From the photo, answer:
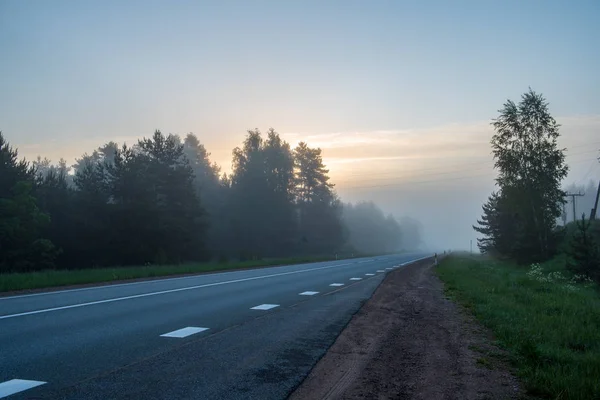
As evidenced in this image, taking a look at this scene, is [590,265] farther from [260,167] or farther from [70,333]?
[260,167]

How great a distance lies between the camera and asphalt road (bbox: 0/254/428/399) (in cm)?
529

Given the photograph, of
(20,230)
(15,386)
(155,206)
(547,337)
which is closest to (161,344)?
(15,386)

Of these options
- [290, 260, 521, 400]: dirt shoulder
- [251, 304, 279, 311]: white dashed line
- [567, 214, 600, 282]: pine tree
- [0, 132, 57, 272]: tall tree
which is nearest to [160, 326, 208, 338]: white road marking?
[290, 260, 521, 400]: dirt shoulder

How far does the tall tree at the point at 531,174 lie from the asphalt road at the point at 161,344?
109 ft

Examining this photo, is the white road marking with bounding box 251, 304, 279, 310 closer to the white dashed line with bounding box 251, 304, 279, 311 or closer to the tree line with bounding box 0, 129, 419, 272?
the white dashed line with bounding box 251, 304, 279, 311

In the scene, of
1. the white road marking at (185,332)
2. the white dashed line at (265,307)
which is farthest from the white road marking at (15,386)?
the white dashed line at (265,307)

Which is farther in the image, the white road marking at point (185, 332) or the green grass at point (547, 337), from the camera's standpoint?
the white road marking at point (185, 332)

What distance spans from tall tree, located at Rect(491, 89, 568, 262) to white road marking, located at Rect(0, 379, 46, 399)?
42.0m

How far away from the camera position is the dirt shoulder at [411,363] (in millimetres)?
5430

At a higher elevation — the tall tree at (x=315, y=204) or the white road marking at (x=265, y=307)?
the tall tree at (x=315, y=204)

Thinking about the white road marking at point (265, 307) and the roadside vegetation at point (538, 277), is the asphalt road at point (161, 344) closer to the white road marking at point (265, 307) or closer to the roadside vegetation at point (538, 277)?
the white road marking at point (265, 307)

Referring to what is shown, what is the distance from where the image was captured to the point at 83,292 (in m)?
15.5

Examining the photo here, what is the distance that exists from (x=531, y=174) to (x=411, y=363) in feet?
132

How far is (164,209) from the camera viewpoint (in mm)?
52562
